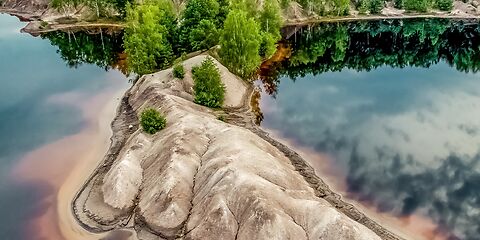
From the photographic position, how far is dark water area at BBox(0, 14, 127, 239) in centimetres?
6994

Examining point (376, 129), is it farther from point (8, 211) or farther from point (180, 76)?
point (8, 211)

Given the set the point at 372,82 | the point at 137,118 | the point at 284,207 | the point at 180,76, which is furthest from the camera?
the point at 372,82

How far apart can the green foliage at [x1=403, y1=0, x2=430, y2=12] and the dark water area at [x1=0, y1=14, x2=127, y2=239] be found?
104142 mm

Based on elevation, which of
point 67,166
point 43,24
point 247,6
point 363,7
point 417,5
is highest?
point 247,6

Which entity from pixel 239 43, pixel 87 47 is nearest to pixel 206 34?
pixel 239 43

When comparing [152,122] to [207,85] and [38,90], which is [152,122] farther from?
[38,90]

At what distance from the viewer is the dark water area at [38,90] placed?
69.9 metres

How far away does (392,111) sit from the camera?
9712cm

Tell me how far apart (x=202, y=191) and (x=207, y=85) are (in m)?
32.9

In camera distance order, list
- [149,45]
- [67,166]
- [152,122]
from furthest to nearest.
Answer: [149,45], [67,166], [152,122]

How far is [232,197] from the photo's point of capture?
54.4 m

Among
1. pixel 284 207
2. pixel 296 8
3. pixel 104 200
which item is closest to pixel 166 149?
pixel 104 200

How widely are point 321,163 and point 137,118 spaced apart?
3378 cm

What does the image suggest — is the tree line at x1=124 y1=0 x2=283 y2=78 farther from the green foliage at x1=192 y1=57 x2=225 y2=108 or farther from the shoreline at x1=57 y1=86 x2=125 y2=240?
the green foliage at x1=192 y1=57 x2=225 y2=108
